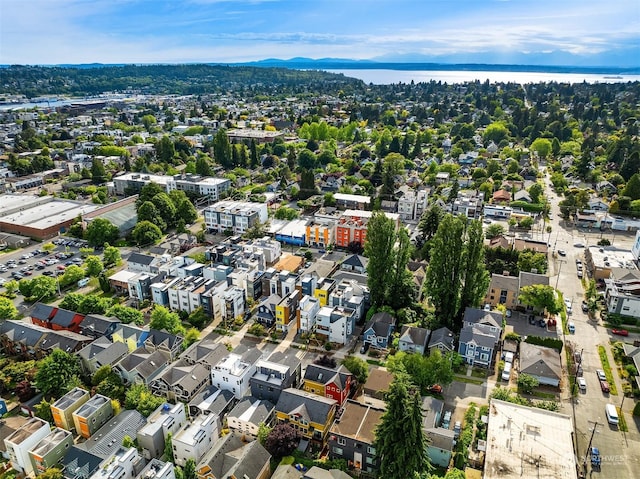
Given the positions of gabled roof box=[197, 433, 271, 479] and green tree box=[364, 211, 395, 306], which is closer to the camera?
gabled roof box=[197, 433, 271, 479]

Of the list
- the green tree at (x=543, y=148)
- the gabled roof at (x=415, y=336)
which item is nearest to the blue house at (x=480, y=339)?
the gabled roof at (x=415, y=336)

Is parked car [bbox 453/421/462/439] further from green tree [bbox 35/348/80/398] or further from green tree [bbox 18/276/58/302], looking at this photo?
green tree [bbox 18/276/58/302]

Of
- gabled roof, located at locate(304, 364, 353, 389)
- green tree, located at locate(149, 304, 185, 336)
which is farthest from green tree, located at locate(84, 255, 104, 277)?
gabled roof, located at locate(304, 364, 353, 389)

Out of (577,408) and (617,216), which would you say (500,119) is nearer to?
(617,216)

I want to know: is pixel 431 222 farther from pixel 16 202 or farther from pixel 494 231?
pixel 16 202

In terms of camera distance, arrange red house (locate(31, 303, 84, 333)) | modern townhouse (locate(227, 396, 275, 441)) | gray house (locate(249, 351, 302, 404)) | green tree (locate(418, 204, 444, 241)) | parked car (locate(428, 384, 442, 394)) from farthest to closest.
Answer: green tree (locate(418, 204, 444, 241)), red house (locate(31, 303, 84, 333)), parked car (locate(428, 384, 442, 394)), gray house (locate(249, 351, 302, 404)), modern townhouse (locate(227, 396, 275, 441))

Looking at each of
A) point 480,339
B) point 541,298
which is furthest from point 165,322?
point 541,298
